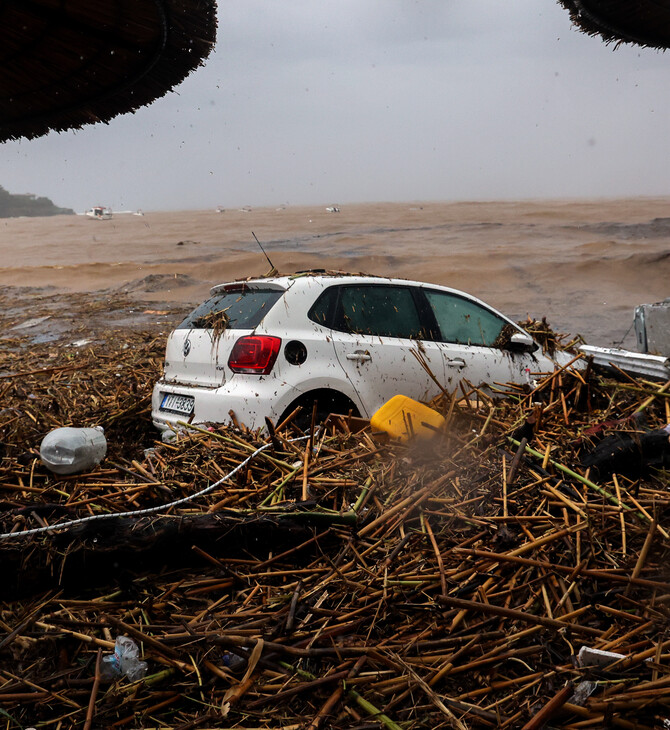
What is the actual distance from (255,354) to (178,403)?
0.97 metres

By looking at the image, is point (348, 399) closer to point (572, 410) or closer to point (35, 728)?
point (572, 410)

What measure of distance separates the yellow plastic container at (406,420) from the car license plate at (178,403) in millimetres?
1640

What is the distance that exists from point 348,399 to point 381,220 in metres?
46.8

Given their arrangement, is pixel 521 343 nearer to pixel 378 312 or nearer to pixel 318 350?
pixel 378 312

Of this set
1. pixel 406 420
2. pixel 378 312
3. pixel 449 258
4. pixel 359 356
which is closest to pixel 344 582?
pixel 406 420

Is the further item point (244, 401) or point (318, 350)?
point (318, 350)

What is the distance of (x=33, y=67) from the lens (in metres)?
3.03

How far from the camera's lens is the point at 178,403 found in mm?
5906

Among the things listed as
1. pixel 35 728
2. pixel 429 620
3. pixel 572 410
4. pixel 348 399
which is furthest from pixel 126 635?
pixel 572 410

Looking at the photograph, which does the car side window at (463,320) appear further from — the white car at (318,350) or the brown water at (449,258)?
the brown water at (449,258)

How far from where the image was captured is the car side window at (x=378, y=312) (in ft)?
19.6

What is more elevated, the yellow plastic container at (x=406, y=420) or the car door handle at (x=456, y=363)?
the car door handle at (x=456, y=363)

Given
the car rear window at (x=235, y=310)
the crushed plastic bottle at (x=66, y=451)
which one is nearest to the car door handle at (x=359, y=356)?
the car rear window at (x=235, y=310)

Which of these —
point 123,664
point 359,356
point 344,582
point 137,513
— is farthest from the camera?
point 359,356
